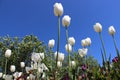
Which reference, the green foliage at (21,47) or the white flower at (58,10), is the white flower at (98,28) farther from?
the green foliage at (21,47)

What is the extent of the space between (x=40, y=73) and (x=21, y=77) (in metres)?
0.49

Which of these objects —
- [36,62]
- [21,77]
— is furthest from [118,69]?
[21,77]

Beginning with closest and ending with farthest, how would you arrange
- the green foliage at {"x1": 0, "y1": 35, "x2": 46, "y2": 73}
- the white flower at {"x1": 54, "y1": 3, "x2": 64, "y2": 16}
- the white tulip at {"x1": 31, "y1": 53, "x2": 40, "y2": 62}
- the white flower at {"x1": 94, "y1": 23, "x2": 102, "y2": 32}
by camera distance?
the white flower at {"x1": 54, "y1": 3, "x2": 64, "y2": 16} → the white tulip at {"x1": 31, "y1": 53, "x2": 40, "y2": 62} → the white flower at {"x1": 94, "y1": 23, "x2": 102, "y2": 32} → the green foliage at {"x1": 0, "y1": 35, "x2": 46, "y2": 73}

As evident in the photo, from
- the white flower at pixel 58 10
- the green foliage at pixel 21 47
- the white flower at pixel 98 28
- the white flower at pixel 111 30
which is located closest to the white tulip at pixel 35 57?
the white flower at pixel 58 10

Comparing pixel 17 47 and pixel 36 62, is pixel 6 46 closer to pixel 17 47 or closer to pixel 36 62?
pixel 17 47

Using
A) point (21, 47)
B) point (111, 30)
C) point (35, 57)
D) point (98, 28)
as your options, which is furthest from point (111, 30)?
point (21, 47)

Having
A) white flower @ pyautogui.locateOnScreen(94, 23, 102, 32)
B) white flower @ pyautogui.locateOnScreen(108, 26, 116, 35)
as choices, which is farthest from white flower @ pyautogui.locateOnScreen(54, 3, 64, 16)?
white flower @ pyautogui.locateOnScreen(108, 26, 116, 35)

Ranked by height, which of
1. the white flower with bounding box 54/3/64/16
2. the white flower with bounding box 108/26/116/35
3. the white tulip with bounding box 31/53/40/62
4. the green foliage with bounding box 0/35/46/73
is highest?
the green foliage with bounding box 0/35/46/73

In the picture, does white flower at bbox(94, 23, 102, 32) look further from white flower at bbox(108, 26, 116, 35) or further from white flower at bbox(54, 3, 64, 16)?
white flower at bbox(54, 3, 64, 16)

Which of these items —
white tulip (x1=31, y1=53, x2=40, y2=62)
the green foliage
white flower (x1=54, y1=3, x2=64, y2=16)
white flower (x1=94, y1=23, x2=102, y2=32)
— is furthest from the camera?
the green foliage

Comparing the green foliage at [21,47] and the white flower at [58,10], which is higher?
the green foliage at [21,47]

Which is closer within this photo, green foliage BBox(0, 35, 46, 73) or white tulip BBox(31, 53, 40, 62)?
white tulip BBox(31, 53, 40, 62)

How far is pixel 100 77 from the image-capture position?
527cm

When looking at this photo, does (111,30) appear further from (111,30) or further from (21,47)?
(21,47)
